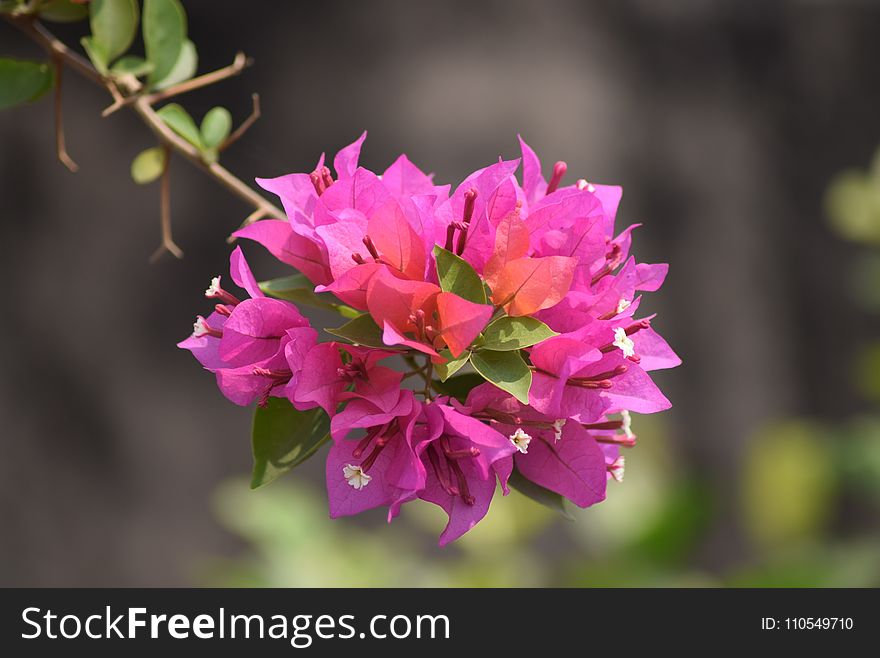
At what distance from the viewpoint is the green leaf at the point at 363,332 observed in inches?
26.5

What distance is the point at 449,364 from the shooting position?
65 centimetres

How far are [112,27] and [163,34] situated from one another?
0.05m

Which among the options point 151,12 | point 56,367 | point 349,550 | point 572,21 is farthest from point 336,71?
point 151,12

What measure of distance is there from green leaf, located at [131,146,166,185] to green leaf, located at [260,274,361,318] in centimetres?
21

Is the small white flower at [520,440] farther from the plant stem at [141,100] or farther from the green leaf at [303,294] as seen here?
the plant stem at [141,100]

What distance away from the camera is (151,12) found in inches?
34.6

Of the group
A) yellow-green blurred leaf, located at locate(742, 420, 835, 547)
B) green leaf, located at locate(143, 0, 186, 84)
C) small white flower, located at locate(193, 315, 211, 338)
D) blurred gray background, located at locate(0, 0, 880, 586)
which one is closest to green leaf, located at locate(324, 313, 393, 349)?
small white flower, located at locate(193, 315, 211, 338)

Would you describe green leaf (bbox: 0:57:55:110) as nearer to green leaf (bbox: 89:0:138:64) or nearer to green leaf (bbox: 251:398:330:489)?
green leaf (bbox: 89:0:138:64)

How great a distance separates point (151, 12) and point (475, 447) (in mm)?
542

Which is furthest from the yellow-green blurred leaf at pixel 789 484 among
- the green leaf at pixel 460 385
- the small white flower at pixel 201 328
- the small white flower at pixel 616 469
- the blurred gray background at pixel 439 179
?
the small white flower at pixel 201 328

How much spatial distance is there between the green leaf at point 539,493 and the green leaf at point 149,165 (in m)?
0.46

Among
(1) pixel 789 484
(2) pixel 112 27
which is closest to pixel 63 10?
(2) pixel 112 27

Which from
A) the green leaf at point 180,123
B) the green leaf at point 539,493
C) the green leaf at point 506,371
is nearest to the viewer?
the green leaf at point 506,371

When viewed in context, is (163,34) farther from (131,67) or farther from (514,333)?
(514,333)
